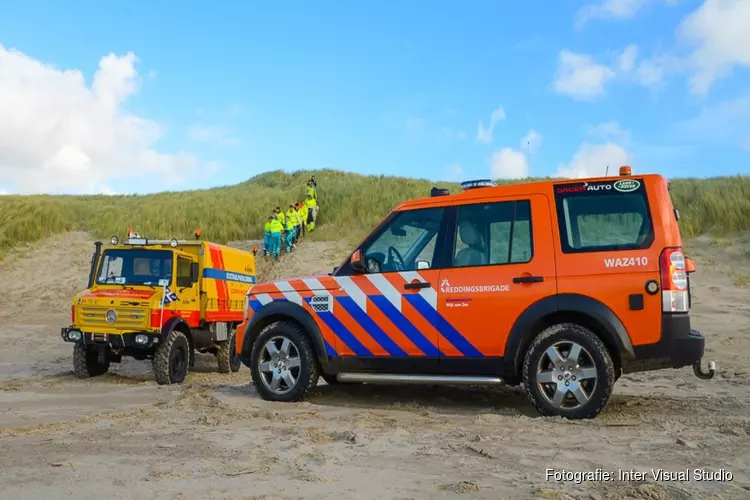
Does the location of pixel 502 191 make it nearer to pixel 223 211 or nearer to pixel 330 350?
pixel 330 350

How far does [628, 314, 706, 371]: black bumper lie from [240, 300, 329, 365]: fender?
126 inches

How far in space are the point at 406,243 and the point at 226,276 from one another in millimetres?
6291

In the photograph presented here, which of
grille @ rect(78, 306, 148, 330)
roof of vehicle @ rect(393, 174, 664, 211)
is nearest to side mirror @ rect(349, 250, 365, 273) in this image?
roof of vehicle @ rect(393, 174, 664, 211)

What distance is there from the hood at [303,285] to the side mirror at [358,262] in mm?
341

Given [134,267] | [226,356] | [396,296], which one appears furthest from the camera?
[226,356]

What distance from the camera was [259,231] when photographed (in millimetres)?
26516

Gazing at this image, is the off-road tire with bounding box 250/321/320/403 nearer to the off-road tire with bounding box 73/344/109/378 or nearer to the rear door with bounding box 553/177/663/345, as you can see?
the rear door with bounding box 553/177/663/345

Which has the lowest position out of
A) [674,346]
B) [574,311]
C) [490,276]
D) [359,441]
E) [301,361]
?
[359,441]

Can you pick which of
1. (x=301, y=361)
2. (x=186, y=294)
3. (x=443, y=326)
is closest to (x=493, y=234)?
(x=443, y=326)

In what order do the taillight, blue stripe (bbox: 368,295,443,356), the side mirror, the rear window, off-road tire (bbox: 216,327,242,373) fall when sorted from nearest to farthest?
the taillight < the rear window < blue stripe (bbox: 368,295,443,356) < the side mirror < off-road tire (bbox: 216,327,242,373)

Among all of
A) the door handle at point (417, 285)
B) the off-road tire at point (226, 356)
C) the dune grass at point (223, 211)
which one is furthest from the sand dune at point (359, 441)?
the dune grass at point (223, 211)

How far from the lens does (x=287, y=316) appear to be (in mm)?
7746

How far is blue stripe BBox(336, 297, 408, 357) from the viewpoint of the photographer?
7.09 m

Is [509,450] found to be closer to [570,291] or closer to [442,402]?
[570,291]
